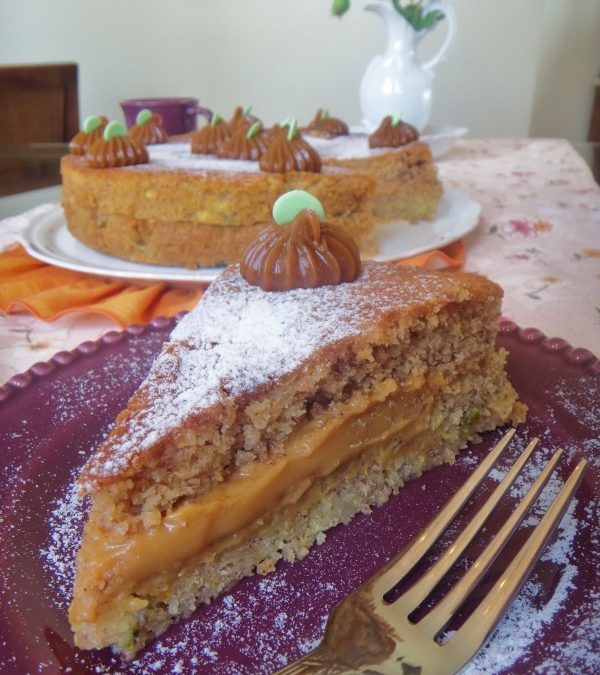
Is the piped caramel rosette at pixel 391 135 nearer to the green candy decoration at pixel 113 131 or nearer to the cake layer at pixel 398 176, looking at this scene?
the cake layer at pixel 398 176

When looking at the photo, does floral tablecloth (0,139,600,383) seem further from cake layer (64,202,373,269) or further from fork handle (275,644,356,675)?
fork handle (275,644,356,675)

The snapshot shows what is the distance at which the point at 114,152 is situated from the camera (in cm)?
290

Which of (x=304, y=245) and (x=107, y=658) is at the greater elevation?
(x=304, y=245)

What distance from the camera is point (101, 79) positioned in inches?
288

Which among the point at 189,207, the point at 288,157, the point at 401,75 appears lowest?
the point at 189,207

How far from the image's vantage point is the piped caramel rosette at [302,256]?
67.6 inches

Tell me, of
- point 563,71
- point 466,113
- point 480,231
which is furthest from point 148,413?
point 563,71

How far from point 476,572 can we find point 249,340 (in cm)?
69

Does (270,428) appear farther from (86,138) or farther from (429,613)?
(86,138)

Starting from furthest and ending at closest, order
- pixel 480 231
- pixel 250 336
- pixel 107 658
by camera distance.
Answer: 1. pixel 480 231
2. pixel 250 336
3. pixel 107 658

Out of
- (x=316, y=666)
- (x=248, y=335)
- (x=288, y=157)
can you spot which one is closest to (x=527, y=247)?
(x=288, y=157)

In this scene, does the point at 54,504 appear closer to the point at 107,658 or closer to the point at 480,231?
the point at 107,658

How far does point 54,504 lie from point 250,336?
56 centimetres

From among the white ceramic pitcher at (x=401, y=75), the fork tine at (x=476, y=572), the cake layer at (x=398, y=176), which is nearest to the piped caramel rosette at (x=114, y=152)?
the cake layer at (x=398, y=176)
